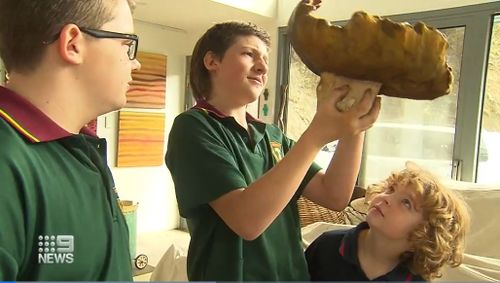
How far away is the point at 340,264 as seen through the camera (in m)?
1.10

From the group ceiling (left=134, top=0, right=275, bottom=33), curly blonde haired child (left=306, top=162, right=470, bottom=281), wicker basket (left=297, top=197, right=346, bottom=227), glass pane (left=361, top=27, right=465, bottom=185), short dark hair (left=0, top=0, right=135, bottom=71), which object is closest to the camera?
short dark hair (left=0, top=0, right=135, bottom=71)

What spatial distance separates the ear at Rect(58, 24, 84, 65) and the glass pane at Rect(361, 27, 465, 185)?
284 centimetres

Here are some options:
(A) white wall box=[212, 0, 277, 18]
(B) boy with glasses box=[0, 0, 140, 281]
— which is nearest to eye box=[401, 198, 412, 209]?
(B) boy with glasses box=[0, 0, 140, 281]

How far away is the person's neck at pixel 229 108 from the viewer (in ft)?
3.28

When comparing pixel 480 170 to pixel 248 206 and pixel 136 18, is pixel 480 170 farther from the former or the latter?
pixel 136 18

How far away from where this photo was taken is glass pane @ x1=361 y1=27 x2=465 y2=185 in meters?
3.25

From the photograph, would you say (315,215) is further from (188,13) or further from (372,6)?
(188,13)

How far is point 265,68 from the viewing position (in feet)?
3.31

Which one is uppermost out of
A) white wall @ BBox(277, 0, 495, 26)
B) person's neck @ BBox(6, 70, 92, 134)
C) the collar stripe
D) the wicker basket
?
white wall @ BBox(277, 0, 495, 26)

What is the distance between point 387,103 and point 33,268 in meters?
3.37

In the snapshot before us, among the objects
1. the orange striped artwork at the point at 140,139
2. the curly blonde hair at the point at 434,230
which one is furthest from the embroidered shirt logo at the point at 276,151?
the orange striped artwork at the point at 140,139

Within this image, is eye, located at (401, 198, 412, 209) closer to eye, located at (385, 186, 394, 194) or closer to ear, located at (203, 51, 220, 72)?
eye, located at (385, 186, 394, 194)

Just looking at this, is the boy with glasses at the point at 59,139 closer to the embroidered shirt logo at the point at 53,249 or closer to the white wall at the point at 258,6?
the embroidered shirt logo at the point at 53,249

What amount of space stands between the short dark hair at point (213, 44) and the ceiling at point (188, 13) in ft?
8.44
